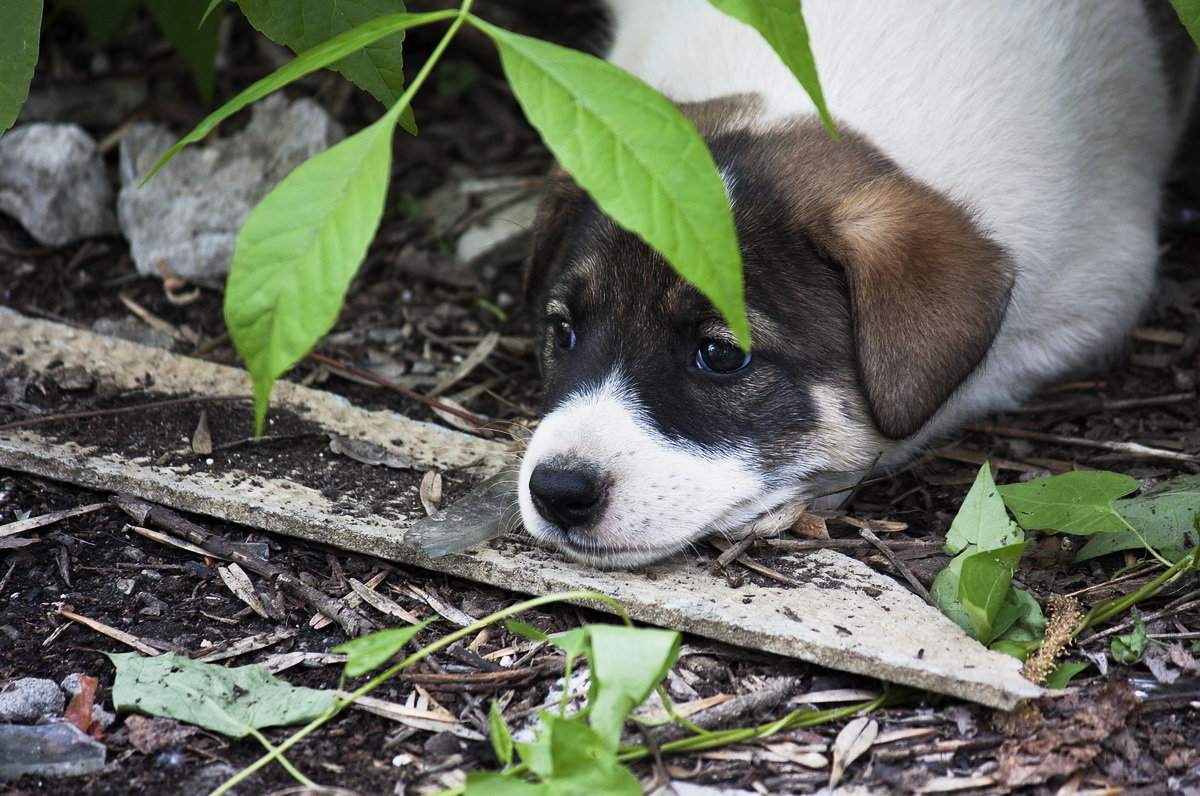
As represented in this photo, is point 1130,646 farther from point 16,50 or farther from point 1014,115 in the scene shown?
point 16,50

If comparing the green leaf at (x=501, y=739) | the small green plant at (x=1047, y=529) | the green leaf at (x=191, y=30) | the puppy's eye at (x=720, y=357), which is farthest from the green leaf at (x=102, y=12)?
the small green plant at (x=1047, y=529)

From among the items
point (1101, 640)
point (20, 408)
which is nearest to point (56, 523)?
point (20, 408)

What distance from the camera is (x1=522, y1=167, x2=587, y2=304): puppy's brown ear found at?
402 cm

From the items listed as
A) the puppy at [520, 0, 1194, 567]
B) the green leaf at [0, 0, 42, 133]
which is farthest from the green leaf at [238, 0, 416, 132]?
the puppy at [520, 0, 1194, 567]

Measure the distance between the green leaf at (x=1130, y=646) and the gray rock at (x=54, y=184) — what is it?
13.7 ft

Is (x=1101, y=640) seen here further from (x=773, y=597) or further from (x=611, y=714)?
(x=611, y=714)

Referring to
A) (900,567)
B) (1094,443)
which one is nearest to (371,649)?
(900,567)

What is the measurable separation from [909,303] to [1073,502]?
2.30 ft

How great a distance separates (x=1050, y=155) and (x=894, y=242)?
0.88m

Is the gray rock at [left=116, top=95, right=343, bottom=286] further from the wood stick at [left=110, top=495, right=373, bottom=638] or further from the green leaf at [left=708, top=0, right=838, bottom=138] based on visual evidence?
the green leaf at [left=708, top=0, right=838, bottom=138]

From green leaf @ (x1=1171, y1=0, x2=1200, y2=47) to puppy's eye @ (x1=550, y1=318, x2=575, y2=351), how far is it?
1804mm

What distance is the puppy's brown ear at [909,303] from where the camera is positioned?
3.43m

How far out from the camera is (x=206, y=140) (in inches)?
214

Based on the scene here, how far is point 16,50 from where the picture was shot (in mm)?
3125
